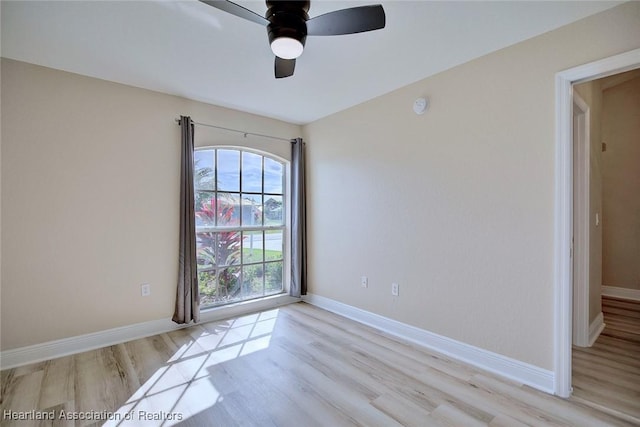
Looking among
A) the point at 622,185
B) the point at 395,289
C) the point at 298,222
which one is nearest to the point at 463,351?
the point at 395,289

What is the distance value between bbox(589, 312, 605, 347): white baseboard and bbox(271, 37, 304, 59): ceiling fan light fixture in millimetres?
3482

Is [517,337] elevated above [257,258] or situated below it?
below

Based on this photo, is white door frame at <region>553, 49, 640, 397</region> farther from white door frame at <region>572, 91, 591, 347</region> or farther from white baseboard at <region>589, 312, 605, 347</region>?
white baseboard at <region>589, 312, 605, 347</region>

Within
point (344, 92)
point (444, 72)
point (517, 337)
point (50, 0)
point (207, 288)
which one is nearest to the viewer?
point (50, 0)

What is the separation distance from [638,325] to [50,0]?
5.67 m

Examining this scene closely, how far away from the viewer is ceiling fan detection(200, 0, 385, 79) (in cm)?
153

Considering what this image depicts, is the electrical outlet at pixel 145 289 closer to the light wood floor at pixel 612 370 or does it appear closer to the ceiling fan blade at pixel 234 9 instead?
the ceiling fan blade at pixel 234 9

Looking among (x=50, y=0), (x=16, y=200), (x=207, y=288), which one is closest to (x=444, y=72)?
(x=50, y=0)

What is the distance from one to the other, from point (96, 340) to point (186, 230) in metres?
1.24

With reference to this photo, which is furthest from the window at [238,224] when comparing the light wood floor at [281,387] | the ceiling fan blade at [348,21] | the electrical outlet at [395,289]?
the ceiling fan blade at [348,21]

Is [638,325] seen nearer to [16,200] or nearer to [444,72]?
[444,72]

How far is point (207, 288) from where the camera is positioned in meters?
3.49

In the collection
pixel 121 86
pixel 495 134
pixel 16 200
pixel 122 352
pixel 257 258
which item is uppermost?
pixel 121 86

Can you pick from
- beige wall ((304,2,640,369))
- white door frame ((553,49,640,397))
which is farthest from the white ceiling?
white door frame ((553,49,640,397))
